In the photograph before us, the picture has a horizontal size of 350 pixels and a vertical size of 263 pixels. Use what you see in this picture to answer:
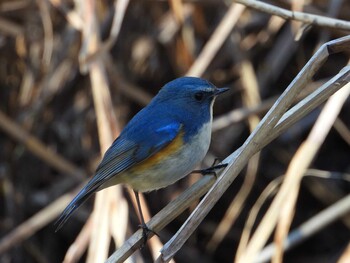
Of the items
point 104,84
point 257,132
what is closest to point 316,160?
point 104,84

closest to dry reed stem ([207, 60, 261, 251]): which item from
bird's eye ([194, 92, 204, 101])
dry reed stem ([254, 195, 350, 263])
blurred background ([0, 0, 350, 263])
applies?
blurred background ([0, 0, 350, 263])

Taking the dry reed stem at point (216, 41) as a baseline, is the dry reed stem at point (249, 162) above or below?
below

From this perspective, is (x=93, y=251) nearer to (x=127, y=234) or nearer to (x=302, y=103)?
(x=127, y=234)

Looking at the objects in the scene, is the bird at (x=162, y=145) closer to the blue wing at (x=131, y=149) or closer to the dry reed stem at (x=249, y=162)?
the blue wing at (x=131, y=149)

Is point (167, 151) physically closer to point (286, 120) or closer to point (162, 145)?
point (162, 145)

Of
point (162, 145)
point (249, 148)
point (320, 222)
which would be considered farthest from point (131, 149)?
point (320, 222)

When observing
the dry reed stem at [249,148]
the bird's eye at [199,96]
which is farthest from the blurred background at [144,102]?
the dry reed stem at [249,148]

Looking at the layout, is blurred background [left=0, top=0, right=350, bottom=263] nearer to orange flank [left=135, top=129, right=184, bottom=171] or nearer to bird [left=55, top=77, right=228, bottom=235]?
bird [left=55, top=77, right=228, bottom=235]
